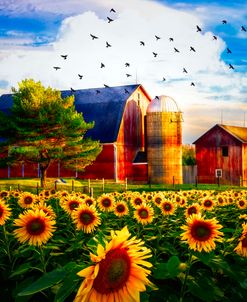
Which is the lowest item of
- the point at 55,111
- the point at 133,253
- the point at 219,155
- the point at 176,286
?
the point at 176,286

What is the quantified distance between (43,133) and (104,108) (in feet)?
30.9

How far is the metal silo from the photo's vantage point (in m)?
40.5

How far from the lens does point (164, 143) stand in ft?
133

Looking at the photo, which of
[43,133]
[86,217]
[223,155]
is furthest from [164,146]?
[86,217]

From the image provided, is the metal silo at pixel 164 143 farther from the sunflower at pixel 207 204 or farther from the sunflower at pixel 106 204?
the sunflower at pixel 106 204

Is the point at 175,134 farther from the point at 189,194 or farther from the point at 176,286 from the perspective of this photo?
the point at 176,286

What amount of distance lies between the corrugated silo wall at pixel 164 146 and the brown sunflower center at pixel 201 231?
37.1m

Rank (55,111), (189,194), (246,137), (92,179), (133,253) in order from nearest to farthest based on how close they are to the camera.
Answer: (133,253)
(189,194)
(55,111)
(92,179)
(246,137)

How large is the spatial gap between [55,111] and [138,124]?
11.1 metres

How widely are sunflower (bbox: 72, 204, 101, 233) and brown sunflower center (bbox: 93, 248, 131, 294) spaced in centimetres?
234

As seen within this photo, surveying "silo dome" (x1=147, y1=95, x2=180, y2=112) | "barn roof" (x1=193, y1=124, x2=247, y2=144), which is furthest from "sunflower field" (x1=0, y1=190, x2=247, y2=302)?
"barn roof" (x1=193, y1=124, x2=247, y2=144)

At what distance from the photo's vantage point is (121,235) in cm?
200

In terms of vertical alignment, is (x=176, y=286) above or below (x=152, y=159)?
below

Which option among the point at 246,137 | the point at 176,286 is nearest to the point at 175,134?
the point at 246,137
